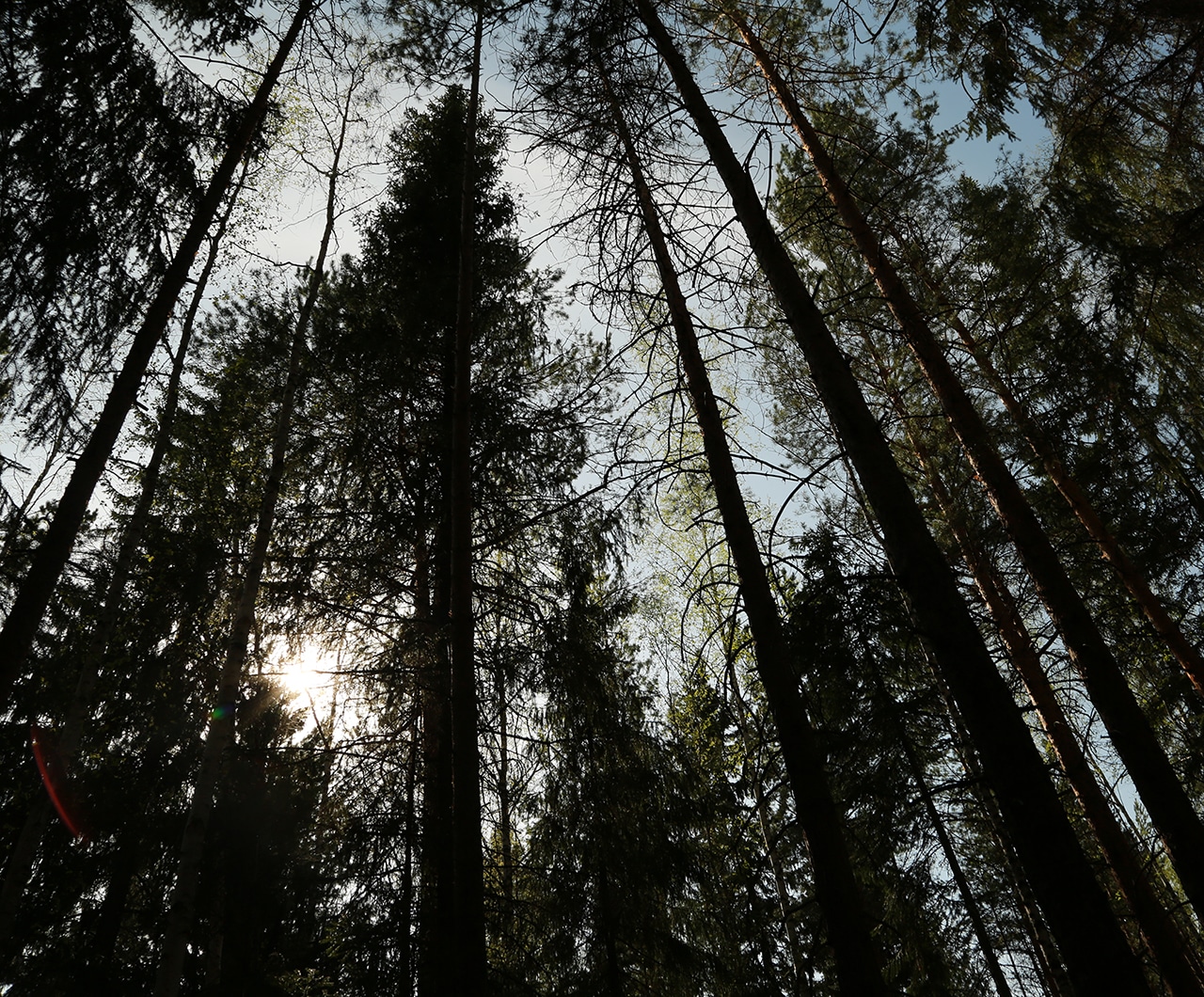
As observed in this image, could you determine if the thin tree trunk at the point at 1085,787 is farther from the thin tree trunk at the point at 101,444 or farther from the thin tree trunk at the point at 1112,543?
the thin tree trunk at the point at 101,444

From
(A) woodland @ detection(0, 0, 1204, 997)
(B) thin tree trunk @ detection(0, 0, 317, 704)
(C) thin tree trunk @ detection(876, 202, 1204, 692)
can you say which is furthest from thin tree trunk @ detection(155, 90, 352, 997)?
(C) thin tree trunk @ detection(876, 202, 1204, 692)

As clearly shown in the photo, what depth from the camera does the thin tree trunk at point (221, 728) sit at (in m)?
5.47

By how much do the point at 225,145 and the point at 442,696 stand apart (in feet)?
15.5

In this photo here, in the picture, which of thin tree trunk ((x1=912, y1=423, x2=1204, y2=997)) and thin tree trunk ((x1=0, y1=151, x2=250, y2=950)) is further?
thin tree trunk ((x1=0, y1=151, x2=250, y2=950))

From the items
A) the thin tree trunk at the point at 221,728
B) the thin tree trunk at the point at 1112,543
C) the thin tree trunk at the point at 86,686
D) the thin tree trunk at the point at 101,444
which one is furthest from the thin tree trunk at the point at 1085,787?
the thin tree trunk at the point at 86,686

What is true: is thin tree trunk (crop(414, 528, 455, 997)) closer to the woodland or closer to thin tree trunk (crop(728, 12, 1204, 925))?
the woodland

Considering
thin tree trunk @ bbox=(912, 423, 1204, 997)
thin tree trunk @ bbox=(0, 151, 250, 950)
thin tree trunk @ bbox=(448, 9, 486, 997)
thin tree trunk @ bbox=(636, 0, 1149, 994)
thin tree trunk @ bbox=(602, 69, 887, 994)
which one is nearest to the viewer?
thin tree trunk @ bbox=(636, 0, 1149, 994)

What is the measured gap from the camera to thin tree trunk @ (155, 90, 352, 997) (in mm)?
5469

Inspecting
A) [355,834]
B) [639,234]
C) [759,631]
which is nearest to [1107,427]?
[759,631]

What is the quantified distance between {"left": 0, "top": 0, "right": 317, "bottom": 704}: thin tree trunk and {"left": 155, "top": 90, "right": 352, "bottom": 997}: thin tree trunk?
307cm

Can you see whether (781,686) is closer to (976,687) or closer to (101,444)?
(976,687)

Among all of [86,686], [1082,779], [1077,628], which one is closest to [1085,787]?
[1082,779]

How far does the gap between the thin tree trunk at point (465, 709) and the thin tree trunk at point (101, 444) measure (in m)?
2.11

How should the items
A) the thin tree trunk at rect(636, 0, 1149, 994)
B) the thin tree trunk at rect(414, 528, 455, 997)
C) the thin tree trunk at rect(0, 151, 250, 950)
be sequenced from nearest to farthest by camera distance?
the thin tree trunk at rect(636, 0, 1149, 994) < the thin tree trunk at rect(414, 528, 455, 997) < the thin tree trunk at rect(0, 151, 250, 950)
